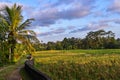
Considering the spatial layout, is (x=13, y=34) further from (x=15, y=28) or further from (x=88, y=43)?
(x=88, y=43)

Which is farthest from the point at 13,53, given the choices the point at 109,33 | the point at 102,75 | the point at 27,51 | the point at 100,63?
the point at 109,33

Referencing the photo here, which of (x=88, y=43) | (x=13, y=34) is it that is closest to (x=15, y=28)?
(x=13, y=34)

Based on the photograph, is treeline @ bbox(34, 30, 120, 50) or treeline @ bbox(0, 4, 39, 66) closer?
treeline @ bbox(0, 4, 39, 66)

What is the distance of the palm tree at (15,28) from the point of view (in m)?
33.1

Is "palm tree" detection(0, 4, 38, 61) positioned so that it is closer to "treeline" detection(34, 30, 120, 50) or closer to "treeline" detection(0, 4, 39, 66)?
"treeline" detection(0, 4, 39, 66)

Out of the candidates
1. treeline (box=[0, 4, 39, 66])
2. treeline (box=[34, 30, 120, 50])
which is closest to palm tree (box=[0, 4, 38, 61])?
treeline (box=[0, 4, 39, 66])

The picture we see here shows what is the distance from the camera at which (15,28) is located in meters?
33.8

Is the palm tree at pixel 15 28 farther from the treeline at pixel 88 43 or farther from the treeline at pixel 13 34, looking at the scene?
the treeline at pixel 88 43

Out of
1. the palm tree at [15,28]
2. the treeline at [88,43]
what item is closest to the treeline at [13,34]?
the palm tree at [15,28]

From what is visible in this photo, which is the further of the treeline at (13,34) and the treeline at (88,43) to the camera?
the treeline at (88,43)

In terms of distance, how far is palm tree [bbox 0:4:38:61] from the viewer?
33125 millimetres

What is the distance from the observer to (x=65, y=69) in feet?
77.0

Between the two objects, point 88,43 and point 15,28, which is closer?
point 15,28

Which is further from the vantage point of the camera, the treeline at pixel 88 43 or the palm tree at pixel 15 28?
the treeline at pixel 88 43
